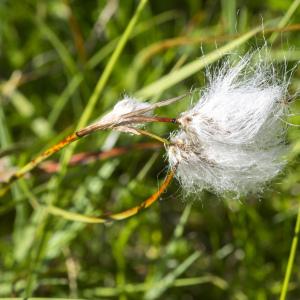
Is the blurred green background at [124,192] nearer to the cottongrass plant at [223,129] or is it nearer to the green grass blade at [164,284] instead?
the green grass blade at [164,284]

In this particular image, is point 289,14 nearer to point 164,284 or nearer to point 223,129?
point 223,129

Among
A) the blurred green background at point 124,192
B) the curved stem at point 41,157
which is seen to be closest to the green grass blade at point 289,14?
the blurred green background at point 124,192

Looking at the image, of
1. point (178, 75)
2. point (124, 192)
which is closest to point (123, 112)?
point (178, 75)

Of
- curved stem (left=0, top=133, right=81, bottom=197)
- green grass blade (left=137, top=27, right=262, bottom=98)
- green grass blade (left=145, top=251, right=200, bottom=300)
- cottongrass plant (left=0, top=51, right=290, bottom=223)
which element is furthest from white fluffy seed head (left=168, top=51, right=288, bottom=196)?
green grass blade (left=145, top=251, right=200, bottom=300)

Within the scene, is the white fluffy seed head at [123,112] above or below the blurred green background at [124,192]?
below

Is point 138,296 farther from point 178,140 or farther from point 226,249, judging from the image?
point 178,140

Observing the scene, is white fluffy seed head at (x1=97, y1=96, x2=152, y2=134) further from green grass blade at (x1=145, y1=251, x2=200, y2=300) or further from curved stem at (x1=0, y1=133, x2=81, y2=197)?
green grass blade at (x1=145, y1=251, x2=200, y2=300)
